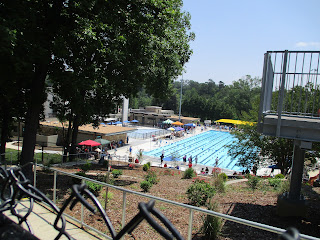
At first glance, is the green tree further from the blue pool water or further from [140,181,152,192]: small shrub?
the blue pool water

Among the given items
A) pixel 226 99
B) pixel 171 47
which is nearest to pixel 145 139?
pixel 171 47

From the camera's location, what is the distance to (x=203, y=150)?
127 feet

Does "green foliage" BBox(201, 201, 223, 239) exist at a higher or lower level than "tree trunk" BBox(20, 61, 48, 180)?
lower

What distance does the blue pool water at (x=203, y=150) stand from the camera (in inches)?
1288

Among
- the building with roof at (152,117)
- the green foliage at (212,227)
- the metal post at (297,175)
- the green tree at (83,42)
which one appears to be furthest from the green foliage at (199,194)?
the building with roof at (152,117)

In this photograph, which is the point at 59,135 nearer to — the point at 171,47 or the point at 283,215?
the point at 171,47

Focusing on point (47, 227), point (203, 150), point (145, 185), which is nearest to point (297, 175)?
point (145, 185)

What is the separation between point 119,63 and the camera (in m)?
10.1

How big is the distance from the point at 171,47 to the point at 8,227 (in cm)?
1253

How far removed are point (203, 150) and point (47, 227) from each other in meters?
35.2

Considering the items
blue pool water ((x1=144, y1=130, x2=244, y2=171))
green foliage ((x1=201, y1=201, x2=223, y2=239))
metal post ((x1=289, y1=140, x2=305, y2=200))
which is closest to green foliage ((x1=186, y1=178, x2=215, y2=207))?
metal post ((x1=289, y1=140, x2=305, y2=200))

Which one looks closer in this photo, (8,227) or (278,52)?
(8,227)

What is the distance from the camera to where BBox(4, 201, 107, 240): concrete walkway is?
4254mm

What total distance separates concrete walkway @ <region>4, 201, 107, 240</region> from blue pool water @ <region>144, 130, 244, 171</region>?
24.9 meters
